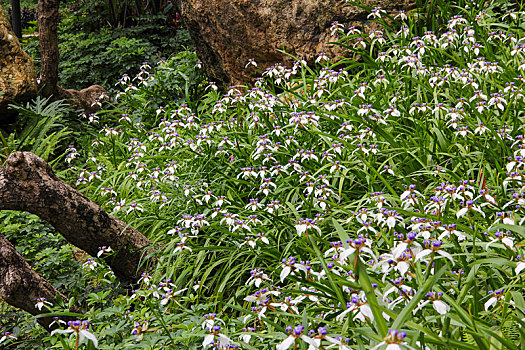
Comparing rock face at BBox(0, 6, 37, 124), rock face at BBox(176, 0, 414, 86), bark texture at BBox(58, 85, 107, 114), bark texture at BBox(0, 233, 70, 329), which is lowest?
bark texture at BBox(58, 85, 107, 114)

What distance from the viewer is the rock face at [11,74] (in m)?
5.49

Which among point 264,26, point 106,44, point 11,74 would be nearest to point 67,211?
point 264,26

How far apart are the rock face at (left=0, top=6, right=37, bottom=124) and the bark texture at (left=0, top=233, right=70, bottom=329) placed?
11.2ft

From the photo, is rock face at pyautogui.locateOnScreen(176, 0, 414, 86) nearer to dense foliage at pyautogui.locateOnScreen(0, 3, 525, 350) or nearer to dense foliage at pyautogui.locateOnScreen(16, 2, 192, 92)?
dense foliage at pyautogui.locateOnScreen(0, 3, 525, 350)


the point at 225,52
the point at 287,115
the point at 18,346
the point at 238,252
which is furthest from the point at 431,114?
the point at 18,346

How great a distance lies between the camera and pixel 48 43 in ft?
18.7

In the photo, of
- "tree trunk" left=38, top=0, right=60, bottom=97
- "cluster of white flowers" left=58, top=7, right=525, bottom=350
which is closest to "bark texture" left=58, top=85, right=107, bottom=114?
"tree trunk" left=38, top=0, right=60, bottom=97

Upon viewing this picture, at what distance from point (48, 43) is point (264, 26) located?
2624 millimetres

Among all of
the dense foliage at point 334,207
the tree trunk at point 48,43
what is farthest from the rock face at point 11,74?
the dense foliage at point 334,207

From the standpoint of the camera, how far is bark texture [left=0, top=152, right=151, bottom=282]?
2730mm

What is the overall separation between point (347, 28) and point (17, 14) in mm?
5201

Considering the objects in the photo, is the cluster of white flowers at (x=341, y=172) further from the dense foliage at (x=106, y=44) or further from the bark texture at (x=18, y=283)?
the dense foliage at (x=106, y=44)

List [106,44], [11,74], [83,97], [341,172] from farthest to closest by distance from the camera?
[106,44] → [83,97] → [11,74] → [341,172]

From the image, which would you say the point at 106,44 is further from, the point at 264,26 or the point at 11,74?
the point at 264,26
